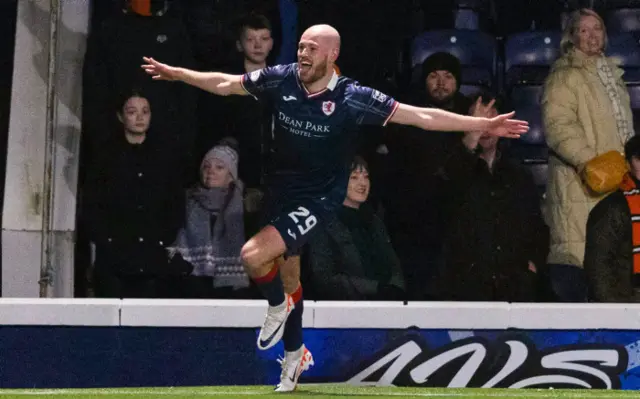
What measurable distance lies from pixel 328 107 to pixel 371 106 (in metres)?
0.23

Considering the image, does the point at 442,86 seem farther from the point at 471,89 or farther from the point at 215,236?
the point at 215,236

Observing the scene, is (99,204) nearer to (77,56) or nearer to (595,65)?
(77,56)

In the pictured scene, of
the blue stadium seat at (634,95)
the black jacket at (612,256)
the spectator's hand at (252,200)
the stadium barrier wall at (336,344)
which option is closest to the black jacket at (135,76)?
the spectator's hand at (252,200)

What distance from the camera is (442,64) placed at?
10.0m

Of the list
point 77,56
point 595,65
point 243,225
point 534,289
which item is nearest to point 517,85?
point 595,65

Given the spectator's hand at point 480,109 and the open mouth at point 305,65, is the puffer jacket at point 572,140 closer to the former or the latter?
the spectator's hand at point 480,109

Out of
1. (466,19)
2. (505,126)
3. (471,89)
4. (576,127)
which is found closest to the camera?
(505,126)

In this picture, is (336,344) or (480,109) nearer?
(336,344)

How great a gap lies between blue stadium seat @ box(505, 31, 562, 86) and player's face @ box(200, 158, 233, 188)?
2.34 metres

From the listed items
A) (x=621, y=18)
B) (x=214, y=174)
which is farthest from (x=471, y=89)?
(x=214, y=174)

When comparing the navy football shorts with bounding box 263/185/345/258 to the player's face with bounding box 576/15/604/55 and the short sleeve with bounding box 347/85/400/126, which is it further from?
the player's face with bounding box 576/15/604/55

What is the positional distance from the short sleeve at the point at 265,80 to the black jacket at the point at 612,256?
287 cm

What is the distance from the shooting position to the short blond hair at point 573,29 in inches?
402

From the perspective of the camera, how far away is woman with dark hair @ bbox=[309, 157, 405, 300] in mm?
9562
